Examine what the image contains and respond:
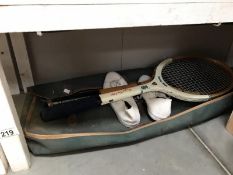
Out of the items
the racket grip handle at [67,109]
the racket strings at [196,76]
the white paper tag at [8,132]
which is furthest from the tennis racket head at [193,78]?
the white paper tag at [8,132]

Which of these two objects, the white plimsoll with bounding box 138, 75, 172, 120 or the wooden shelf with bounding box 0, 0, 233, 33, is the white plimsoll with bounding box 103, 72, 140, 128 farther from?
the wooden shelf with bounding box 0, 0, 233, 33

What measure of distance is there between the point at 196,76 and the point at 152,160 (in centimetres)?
37

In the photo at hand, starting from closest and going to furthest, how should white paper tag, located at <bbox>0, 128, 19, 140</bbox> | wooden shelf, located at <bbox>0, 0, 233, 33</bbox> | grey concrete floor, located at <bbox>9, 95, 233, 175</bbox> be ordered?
1. wooden shelf, located at <bbox>0, 0, 233, 33</bbox>
2. white paper tag, located at <bbox>0, 128, 19, 140</bbox>
3. grey concrete floor, located at <bbox>9, 95, 233, 175</bbox>

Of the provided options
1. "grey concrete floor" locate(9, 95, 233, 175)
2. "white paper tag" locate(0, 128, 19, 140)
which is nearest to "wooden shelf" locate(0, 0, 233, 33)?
"white paper tag" locate(0, 128, 19, 140)

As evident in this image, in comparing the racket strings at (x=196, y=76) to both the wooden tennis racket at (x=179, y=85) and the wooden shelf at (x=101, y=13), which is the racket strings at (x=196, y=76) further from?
the wooden shelf at (x=101, y=13)

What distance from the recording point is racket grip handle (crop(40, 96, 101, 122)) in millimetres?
739

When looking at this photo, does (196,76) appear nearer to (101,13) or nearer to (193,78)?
(193,78)

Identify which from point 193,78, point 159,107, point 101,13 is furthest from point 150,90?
point 101,13

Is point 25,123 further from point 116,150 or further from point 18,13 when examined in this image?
point 18,13

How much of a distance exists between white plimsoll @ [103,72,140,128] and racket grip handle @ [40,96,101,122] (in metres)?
0.08

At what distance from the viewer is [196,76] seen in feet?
3.01

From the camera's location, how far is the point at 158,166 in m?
0.74

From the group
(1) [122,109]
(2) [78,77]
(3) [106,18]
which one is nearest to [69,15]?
(3) [106,18]

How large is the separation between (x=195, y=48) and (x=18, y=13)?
87cm
